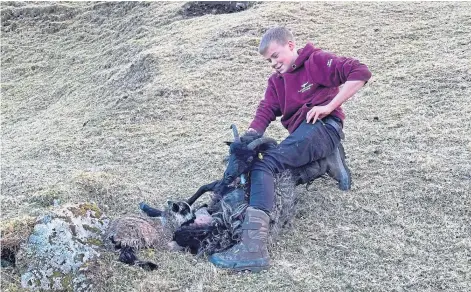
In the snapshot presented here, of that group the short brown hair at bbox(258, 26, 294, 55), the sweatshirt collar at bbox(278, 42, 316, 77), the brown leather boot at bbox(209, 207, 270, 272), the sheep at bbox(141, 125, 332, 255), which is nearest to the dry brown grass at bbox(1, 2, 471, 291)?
the brown leather boot at bbox(209, 207, 270, 272)

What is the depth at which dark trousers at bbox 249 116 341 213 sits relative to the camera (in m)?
3.74

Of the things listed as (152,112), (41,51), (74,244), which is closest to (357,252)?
(74,244)

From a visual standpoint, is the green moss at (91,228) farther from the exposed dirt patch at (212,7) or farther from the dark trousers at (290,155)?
the exposed dirt patch at (212,7)

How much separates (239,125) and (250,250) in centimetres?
296

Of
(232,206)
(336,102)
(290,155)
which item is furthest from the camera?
(336,102)

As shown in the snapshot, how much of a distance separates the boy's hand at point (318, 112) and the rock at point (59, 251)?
1.83m

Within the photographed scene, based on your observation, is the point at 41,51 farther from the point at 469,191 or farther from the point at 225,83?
the point at 469,191

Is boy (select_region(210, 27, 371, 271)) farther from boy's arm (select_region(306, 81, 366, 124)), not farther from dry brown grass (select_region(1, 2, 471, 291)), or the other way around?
dry brown grass (select_region(1, 2, 471, 291))

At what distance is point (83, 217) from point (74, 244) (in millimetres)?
305

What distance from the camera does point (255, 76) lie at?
7598 millimetres

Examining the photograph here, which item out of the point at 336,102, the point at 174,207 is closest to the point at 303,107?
the point at 336,102

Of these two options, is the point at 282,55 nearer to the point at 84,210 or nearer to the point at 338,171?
the point at 338,171

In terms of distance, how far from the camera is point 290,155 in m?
4.07

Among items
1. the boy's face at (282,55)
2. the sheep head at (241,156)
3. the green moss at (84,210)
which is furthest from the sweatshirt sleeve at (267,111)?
the green moss at (84,210)
